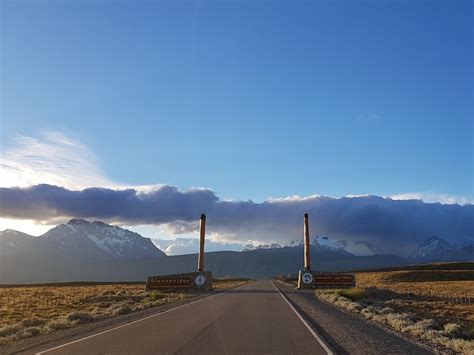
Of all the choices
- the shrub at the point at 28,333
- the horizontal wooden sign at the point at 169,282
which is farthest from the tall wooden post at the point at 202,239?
the shrub at the point at 28,333

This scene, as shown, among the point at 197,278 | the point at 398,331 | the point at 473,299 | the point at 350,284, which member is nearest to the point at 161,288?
the point at 197,278

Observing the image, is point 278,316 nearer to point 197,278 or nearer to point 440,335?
point 440,335

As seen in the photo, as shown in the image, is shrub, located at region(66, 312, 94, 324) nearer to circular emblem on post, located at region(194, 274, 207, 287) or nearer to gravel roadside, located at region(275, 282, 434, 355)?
gravel roadside, located at region(275, 282, 434, 355)

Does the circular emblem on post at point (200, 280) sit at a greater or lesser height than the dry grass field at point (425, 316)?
greater

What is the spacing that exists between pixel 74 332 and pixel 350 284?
48407mm

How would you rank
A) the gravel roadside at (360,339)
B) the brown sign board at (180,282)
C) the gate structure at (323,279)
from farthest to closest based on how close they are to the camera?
the gate structure at (323,279)
the brown sign board at (180,282)
the gravel roadside at (360,339)

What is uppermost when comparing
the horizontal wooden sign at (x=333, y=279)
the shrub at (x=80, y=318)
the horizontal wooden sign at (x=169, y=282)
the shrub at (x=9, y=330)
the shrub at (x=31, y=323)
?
the horizontal wooden sign at (x=333, y=279)

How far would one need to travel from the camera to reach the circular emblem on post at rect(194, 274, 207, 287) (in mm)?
57969

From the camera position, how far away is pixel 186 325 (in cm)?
1778

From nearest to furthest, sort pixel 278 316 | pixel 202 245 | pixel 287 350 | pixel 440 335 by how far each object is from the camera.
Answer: pixel 287 350, pixel 440 335, pixel 278 316, pixel 202 245

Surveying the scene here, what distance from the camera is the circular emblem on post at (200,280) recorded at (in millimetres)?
57969

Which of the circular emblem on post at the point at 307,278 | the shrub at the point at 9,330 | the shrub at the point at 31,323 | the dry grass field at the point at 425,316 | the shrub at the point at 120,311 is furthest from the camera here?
the circular emblem on post at the point at 307,278

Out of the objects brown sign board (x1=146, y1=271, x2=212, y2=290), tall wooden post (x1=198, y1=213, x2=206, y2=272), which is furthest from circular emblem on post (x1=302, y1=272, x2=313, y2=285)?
tall wooden post (x1=198, y1=213, x2=206, y2=272)

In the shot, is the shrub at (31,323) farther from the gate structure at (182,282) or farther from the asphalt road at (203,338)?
the gate structure at (182,282)
